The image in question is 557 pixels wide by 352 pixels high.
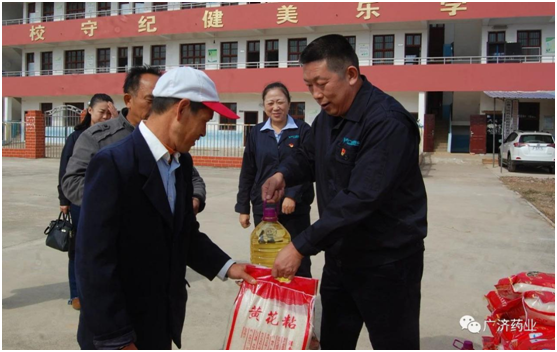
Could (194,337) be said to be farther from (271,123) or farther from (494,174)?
(494,174)

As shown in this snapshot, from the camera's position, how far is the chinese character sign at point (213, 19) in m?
26.3

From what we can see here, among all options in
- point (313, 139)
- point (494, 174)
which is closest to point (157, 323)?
point (313, 139)

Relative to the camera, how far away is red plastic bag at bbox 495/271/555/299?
2547 millimetres

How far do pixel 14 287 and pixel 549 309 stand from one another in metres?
4.35

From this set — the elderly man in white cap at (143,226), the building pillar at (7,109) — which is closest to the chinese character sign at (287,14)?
the building pillar at (7,109)

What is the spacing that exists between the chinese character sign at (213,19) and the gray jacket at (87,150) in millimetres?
24229

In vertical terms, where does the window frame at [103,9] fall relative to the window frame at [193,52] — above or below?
above

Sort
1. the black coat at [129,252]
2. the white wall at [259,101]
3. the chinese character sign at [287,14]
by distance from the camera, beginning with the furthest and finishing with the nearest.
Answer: the chinese character sign at [287,14], the white wall at [259,101], the black coat at [129,252]

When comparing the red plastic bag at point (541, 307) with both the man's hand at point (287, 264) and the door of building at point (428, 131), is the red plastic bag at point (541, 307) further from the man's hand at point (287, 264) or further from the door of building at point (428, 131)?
the door of building at point (428, 131)

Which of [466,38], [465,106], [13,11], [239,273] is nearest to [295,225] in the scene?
[239,273]

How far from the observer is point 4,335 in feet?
11.9

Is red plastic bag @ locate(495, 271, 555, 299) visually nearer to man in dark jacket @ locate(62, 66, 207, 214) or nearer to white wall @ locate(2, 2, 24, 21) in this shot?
man in dark jacket @ locate(62, 66, 207, 214)

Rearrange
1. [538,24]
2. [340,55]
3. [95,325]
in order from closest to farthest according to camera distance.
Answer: [95,325]
[340,55]
[538,24]

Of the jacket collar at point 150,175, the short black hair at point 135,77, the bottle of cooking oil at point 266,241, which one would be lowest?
the bottle of cooking oil at point 266,241
